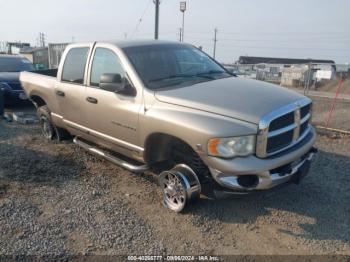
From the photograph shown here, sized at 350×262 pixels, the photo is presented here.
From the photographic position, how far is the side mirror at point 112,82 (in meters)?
4.29

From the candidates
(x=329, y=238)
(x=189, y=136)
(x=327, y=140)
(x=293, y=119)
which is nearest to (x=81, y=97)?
(x=189, y=136)

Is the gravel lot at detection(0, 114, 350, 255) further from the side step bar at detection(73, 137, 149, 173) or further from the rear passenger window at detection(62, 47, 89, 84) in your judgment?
the rear passenger window at detection(62, 47, 89, 84)

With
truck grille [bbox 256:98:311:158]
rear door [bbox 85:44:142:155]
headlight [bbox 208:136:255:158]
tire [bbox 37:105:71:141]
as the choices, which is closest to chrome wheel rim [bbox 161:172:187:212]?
rear door [bbox 85:44:142:155]

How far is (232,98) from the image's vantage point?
377 cm

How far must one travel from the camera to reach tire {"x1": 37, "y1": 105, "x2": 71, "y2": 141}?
6.55 m

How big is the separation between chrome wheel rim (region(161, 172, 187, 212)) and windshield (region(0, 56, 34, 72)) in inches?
364

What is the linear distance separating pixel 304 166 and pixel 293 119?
1.88 ft

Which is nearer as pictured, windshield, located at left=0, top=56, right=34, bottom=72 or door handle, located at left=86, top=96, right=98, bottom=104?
door handle, located at left=86, top=96, right=98, bottom=104

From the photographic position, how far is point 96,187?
4848mm

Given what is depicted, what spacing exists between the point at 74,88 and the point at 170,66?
5.37 ft

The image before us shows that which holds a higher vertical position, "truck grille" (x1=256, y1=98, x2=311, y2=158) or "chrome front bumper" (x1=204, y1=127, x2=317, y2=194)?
"truck grille" (x1=256, y1=98, x2=311, y2=158)

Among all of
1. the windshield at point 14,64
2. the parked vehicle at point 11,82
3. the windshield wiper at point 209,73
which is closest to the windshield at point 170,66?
the windshield wiper at point 209,73

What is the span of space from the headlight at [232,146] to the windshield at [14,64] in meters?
10.0

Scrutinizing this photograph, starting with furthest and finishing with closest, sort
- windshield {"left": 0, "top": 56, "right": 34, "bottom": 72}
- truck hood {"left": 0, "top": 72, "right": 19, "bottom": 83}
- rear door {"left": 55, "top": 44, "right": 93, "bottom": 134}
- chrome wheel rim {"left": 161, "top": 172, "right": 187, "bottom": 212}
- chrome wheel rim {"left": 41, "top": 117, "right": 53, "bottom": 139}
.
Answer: windshield {"left": 0, "top": 56, "right": 34, "bottom": 72} < truck hood {"left": 0, "top": 72, "right": 19, "bottom": 83} < chrome wheel rim {"left": 41, "top": 117, "right": 53, "bottom": 139} < rear door {"left": 55, "top": 44, "right": 93, "bottom": 134} < chrome wheel rim {"left": 161, "top": 172, "right": 187, "bottom": 212}
